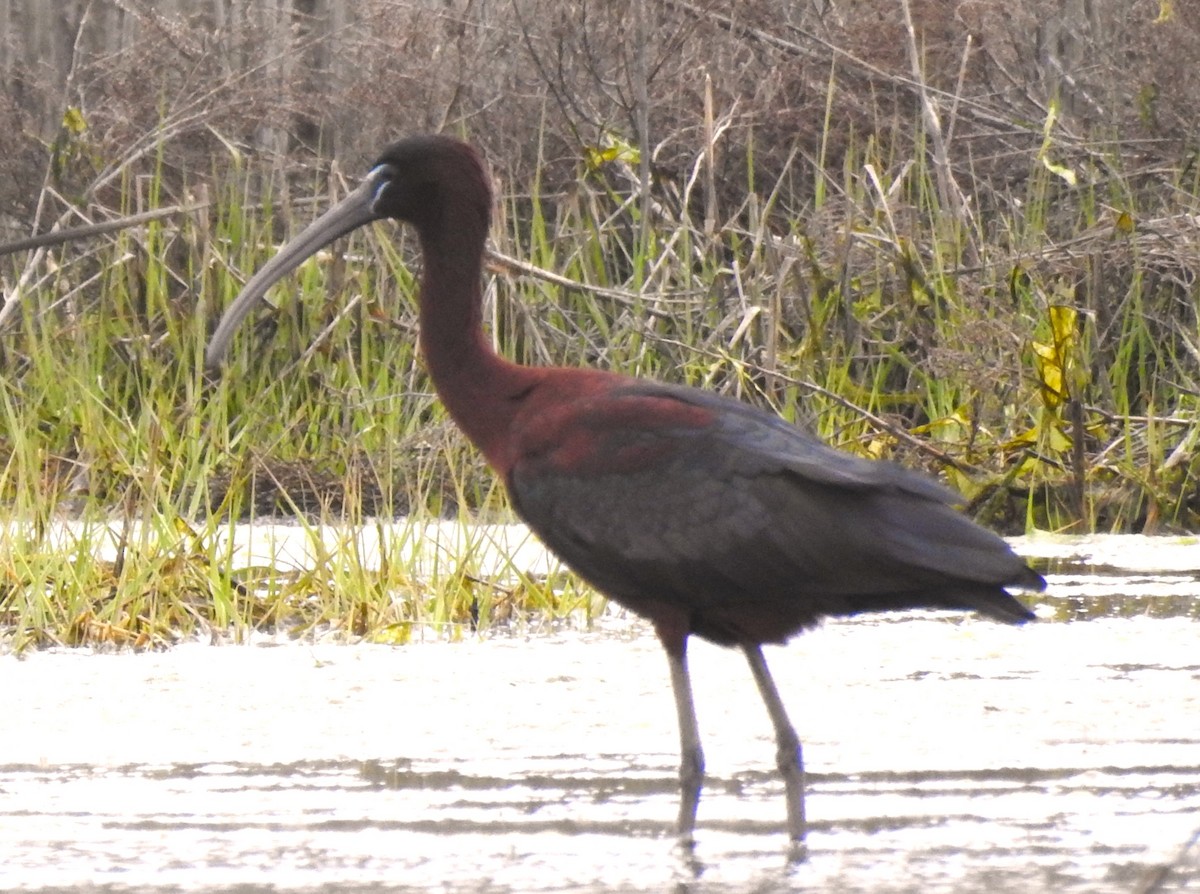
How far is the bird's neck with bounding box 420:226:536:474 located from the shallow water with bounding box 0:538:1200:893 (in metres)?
0.64

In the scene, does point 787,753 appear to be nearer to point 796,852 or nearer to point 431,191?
point 796,852

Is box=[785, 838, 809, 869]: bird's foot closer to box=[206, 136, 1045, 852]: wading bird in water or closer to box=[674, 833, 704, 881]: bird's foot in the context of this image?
box=[206, 136, 1045, 852]: wading bird in water

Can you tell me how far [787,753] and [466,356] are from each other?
980mm

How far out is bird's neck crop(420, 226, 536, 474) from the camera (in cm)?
410

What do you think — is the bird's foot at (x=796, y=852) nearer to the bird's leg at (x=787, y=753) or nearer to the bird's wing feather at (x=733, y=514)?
the bird's leg at (x=787, y=753)

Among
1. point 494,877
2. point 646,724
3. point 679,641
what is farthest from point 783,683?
point 494,877

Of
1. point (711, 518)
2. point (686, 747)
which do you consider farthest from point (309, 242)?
point (686, 747)

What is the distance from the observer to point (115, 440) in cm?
657

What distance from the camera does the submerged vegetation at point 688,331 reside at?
6.82 metres

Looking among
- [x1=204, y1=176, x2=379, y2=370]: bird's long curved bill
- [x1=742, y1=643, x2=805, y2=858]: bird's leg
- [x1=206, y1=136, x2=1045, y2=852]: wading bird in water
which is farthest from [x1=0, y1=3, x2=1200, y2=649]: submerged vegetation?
[x1=742, y1=643, x2=805, y2=858]: bird's leg

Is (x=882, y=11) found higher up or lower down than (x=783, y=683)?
higher up

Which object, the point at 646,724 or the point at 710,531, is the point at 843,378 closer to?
the point at 646,724

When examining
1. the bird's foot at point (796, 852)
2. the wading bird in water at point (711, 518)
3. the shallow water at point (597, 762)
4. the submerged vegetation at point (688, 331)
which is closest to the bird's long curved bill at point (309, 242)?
the wading bird in water at point (711, 518)

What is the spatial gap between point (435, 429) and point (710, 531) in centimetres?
314
